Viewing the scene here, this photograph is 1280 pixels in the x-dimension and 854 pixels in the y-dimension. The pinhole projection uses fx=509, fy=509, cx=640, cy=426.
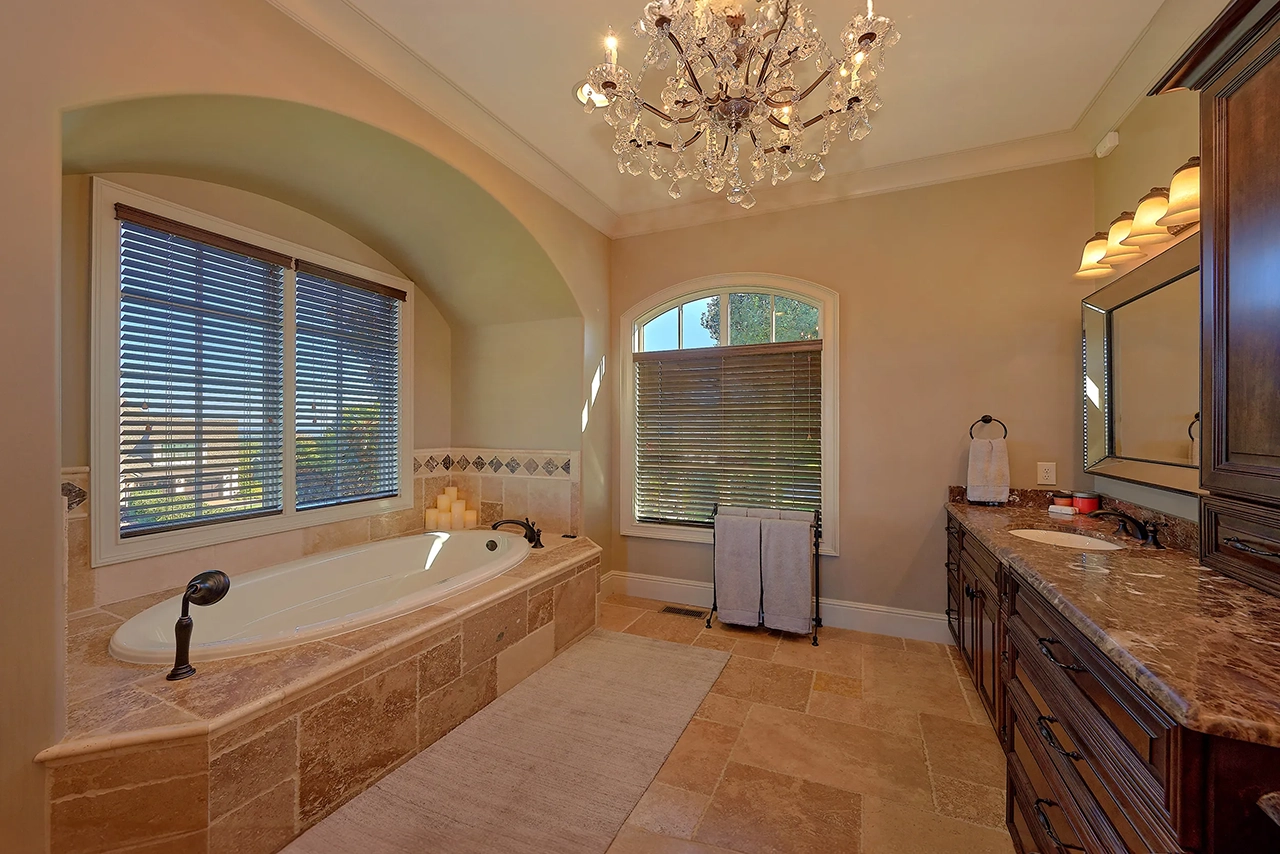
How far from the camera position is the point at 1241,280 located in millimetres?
1249

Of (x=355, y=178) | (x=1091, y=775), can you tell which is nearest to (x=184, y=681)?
(x=355, y=178)

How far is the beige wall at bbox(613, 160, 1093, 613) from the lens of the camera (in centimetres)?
276

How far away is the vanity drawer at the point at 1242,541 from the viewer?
123 centimetres

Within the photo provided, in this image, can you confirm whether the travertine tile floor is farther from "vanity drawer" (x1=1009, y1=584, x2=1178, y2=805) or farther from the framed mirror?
the framed mirror

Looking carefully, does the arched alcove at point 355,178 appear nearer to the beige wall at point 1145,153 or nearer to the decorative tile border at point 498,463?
the decorative tile border at point 498,463

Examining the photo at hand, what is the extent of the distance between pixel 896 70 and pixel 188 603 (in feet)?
11.0

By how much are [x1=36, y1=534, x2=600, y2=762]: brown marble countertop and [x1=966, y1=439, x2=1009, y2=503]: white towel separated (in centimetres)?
266

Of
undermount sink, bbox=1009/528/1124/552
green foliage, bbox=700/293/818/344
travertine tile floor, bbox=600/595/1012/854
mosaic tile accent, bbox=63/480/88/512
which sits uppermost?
green foliage, bbox=700/293/818/344

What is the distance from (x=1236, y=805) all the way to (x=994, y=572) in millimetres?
1221

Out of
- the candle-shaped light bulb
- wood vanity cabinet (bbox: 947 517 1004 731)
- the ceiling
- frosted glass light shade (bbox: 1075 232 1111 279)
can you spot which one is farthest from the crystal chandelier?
wood vanity cabinet (bbox: 947 517 1004 731)

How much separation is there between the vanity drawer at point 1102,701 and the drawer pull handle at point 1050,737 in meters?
0.08

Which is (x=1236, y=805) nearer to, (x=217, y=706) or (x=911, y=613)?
(x=217, y=706)

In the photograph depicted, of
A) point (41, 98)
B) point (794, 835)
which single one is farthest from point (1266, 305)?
point (41, 98)

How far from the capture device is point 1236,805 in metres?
0.77
